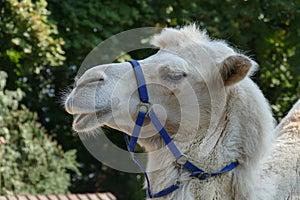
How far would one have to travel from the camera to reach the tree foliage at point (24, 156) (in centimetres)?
816

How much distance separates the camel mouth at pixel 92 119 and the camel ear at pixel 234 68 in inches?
22.9

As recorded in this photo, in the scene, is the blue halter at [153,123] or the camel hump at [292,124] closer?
the blue halter at [153,123]

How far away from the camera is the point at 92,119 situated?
302 centimetres

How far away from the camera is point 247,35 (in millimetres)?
10211

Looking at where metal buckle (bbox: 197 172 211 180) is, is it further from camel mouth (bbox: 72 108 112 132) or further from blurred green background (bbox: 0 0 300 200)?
blurred green background (bbox: 0 0 300 200)

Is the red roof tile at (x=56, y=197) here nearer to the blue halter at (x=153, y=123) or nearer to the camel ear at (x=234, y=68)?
the blue halter at (x=153, y=123)

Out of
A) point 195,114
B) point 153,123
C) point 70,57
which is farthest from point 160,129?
point 70,57

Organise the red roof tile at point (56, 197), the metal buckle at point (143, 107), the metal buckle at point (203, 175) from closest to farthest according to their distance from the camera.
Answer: the metal buckle at point (203, 175), the metal buckle at point (143, 107), the red roof tile at point (56, 197)

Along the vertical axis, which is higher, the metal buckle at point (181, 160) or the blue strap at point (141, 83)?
the blue strap at point (141, 83)

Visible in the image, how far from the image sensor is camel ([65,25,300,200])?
298cm

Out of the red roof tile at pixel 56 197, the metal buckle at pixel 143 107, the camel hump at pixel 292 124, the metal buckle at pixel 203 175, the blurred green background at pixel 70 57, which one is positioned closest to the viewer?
the metal buckle at pixel 203 175

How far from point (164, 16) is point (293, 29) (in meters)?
2.05

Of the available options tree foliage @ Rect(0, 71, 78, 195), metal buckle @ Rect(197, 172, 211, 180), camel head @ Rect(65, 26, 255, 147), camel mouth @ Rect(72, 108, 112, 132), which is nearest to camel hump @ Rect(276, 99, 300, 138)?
camel head @ Rect(65, 26, 255, 147)

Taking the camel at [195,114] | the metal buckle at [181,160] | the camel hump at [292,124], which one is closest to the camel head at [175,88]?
the camel at [195,114]
